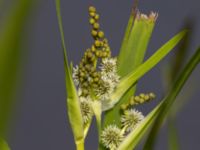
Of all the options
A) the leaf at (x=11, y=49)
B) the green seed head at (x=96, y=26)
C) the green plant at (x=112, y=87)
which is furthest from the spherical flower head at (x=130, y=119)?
the leaf at (x=11, y=49)

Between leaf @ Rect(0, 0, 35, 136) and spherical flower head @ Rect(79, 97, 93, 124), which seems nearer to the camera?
leaf @ Rect(0, 0, 35, 136)

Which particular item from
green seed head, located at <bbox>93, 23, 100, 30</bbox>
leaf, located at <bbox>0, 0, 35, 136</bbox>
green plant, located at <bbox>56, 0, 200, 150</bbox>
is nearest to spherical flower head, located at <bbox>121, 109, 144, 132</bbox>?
green plant, located at <bbox>56, 0, 200, 150</bbox>

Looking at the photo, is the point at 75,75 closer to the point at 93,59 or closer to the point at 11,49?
the point at 93,59

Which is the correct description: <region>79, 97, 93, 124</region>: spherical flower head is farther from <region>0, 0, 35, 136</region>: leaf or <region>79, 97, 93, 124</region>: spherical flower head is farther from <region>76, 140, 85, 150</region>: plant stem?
<region>0, 0, 35, 136</region>: leaf

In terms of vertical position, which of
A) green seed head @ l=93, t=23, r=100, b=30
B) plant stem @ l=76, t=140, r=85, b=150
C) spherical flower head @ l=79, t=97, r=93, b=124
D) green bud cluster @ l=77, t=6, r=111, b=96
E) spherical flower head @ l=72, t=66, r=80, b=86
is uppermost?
green seed head @ l=93, t=23, r=100, b=30

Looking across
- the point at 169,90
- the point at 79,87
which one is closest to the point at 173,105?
the point at 169,90

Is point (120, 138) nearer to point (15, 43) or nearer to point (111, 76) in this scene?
point (111, 76)
